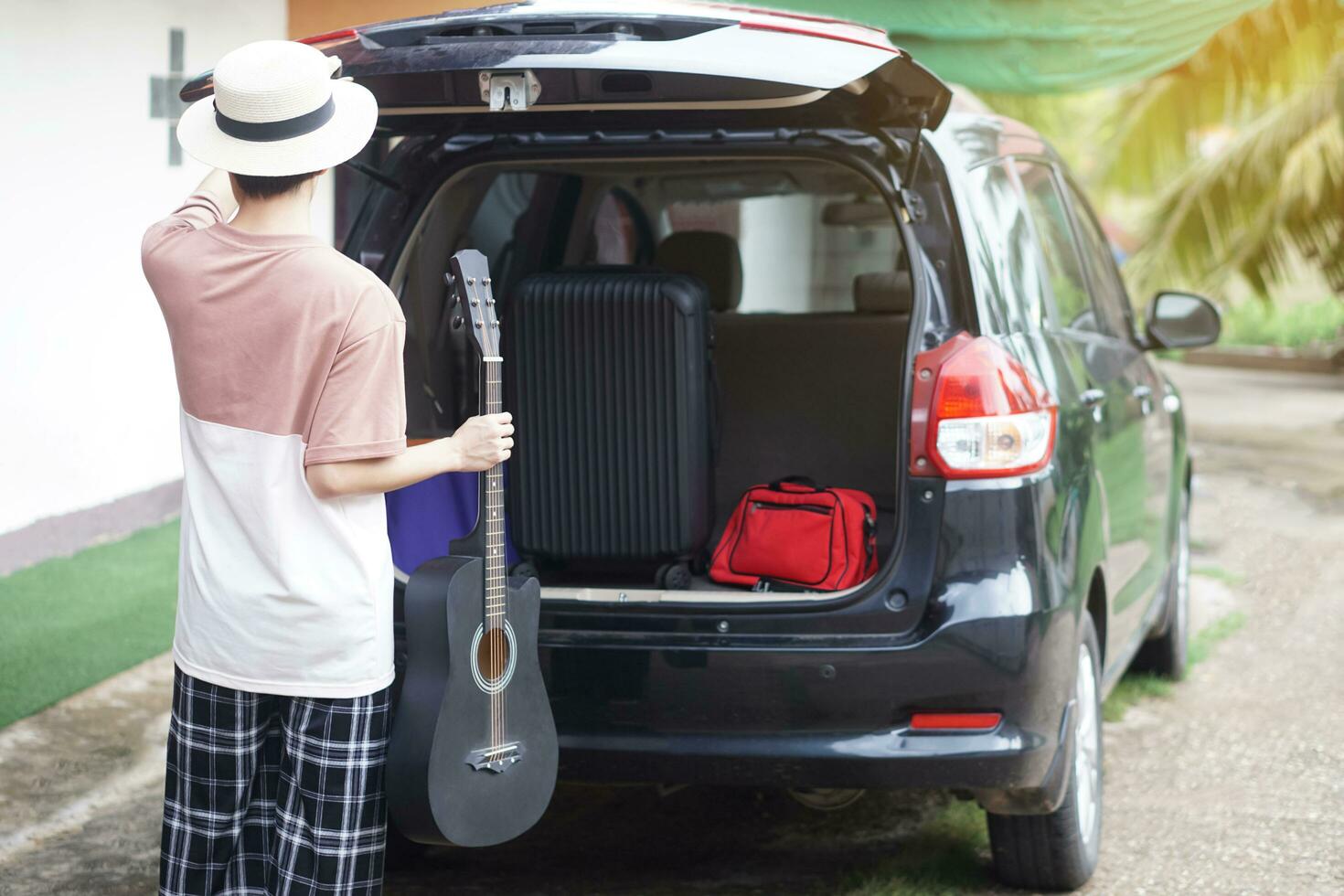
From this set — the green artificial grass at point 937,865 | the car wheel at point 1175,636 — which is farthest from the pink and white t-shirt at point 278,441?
the car wheel at point 1175,636

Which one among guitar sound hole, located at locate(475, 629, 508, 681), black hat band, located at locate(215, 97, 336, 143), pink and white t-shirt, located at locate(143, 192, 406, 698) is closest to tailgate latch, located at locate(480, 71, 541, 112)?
black hat band, located at locate(215, 97, 336, 143)

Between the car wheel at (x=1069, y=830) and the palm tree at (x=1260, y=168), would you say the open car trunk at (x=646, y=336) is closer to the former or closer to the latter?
the car wheel at (x=1069, y=830)

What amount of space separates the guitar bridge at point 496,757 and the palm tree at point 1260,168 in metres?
11.8

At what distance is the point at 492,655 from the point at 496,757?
186 millimetres

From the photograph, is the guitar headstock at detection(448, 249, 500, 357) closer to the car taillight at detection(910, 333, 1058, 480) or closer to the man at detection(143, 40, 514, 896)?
the man at detection(143, 40, 514, 896)

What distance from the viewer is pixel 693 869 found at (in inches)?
157

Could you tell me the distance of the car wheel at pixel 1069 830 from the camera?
144 inches

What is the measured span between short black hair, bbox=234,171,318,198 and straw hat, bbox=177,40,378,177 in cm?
2

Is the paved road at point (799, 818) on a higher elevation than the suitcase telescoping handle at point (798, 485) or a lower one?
lower

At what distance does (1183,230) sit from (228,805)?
48.4ft

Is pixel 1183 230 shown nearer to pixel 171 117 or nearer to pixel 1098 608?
pixel 171 117

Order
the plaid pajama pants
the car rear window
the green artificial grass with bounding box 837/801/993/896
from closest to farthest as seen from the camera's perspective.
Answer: the plaid pajama pants → the green artificial grass with bounding box 837/801/993/896 → the car rear window

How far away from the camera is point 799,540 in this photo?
361cm

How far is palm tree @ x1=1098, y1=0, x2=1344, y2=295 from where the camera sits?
47.3 feet
